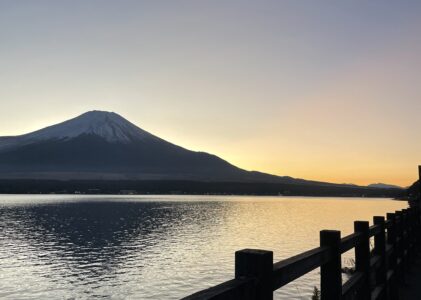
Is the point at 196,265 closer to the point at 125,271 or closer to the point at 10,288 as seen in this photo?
the point at 125,271

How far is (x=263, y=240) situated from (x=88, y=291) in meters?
37.5

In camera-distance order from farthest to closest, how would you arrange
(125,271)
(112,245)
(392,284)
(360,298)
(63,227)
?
(63,227) < (112,245) < (125,271) < (392,284) < (360,298)

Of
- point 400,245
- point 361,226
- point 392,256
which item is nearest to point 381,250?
point 392,256

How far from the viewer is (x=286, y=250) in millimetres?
56125

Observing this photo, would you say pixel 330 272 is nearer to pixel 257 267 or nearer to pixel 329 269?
pixel 329 269

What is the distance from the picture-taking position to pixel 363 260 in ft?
28.7

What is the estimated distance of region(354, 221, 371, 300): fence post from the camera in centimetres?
862

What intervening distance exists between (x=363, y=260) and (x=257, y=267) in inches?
222

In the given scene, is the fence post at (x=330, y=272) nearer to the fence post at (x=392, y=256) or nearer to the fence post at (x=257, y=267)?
the fence post at (x=257, y=267)

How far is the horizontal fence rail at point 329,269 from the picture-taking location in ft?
12.3

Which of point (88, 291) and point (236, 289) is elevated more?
point (236, 289)

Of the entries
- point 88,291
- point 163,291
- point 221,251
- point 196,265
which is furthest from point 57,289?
point 221,251

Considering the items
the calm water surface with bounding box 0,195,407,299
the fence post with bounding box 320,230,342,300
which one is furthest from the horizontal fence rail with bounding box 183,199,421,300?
the calm water surface with bounding box 0,195,407,299

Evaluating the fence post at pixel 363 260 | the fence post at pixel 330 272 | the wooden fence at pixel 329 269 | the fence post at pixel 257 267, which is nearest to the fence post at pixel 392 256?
the wooden fence at pixel 329 269
